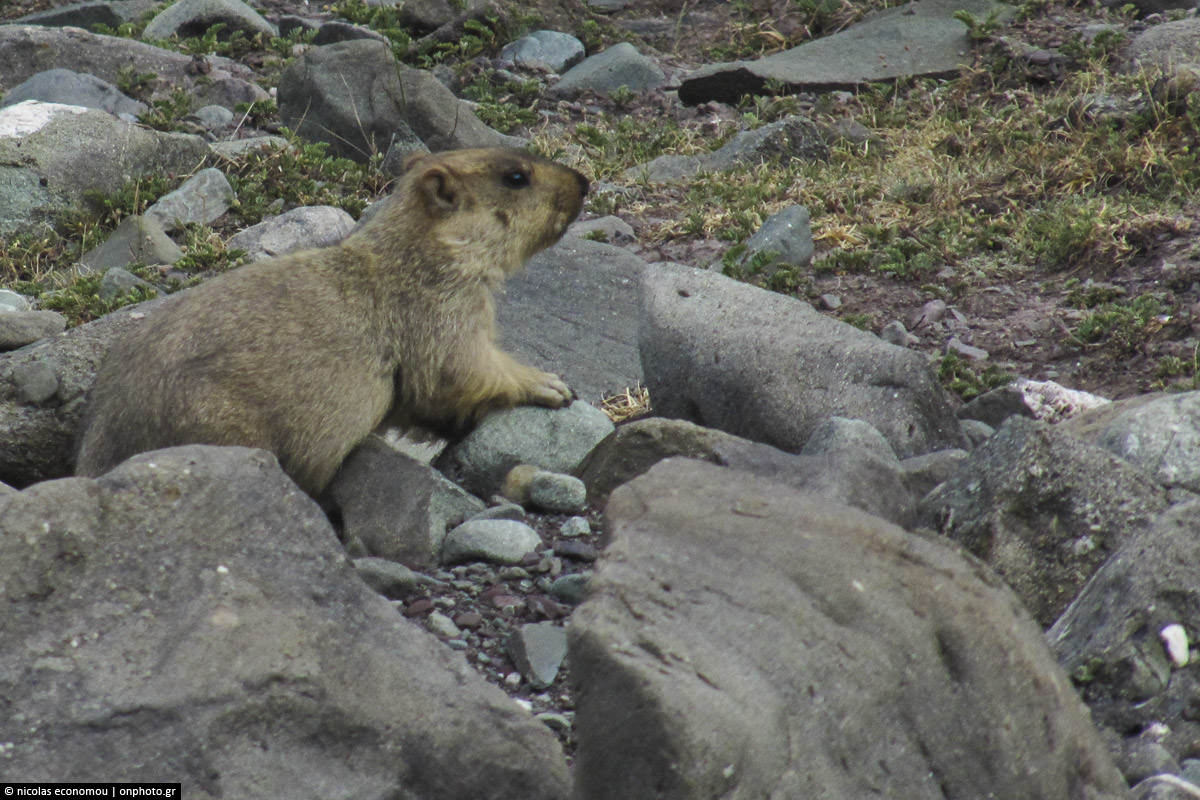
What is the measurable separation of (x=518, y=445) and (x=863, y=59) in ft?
25.3

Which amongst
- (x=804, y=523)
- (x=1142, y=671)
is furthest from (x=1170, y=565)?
(x=804, y=523)

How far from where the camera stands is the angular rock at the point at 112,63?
1288 cm

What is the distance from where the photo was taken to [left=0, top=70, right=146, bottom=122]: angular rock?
38.6ft

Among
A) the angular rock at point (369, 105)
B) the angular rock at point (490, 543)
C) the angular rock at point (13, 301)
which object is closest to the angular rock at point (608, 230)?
the angular rock at point (369, 105)

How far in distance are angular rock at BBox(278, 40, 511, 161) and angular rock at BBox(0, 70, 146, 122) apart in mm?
1554

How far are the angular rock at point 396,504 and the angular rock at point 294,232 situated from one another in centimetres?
375

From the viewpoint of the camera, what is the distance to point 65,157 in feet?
33.4

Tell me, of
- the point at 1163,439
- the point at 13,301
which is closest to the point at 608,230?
the point at 13,301

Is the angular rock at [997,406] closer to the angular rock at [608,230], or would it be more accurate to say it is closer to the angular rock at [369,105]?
the angular rock at [608,230]

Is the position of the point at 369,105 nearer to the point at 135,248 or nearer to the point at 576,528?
the point at 135,248

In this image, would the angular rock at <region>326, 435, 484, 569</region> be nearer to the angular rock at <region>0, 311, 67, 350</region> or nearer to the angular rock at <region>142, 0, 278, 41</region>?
the angular rock at <region>0, 311, 67, 350</region>

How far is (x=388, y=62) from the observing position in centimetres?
1128

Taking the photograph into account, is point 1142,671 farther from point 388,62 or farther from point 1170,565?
point 388,62

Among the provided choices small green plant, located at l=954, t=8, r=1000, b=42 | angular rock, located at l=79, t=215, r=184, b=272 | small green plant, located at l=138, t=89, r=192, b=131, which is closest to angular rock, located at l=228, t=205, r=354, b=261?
angular rock, located at l=79, t=215, r=184, b=272
